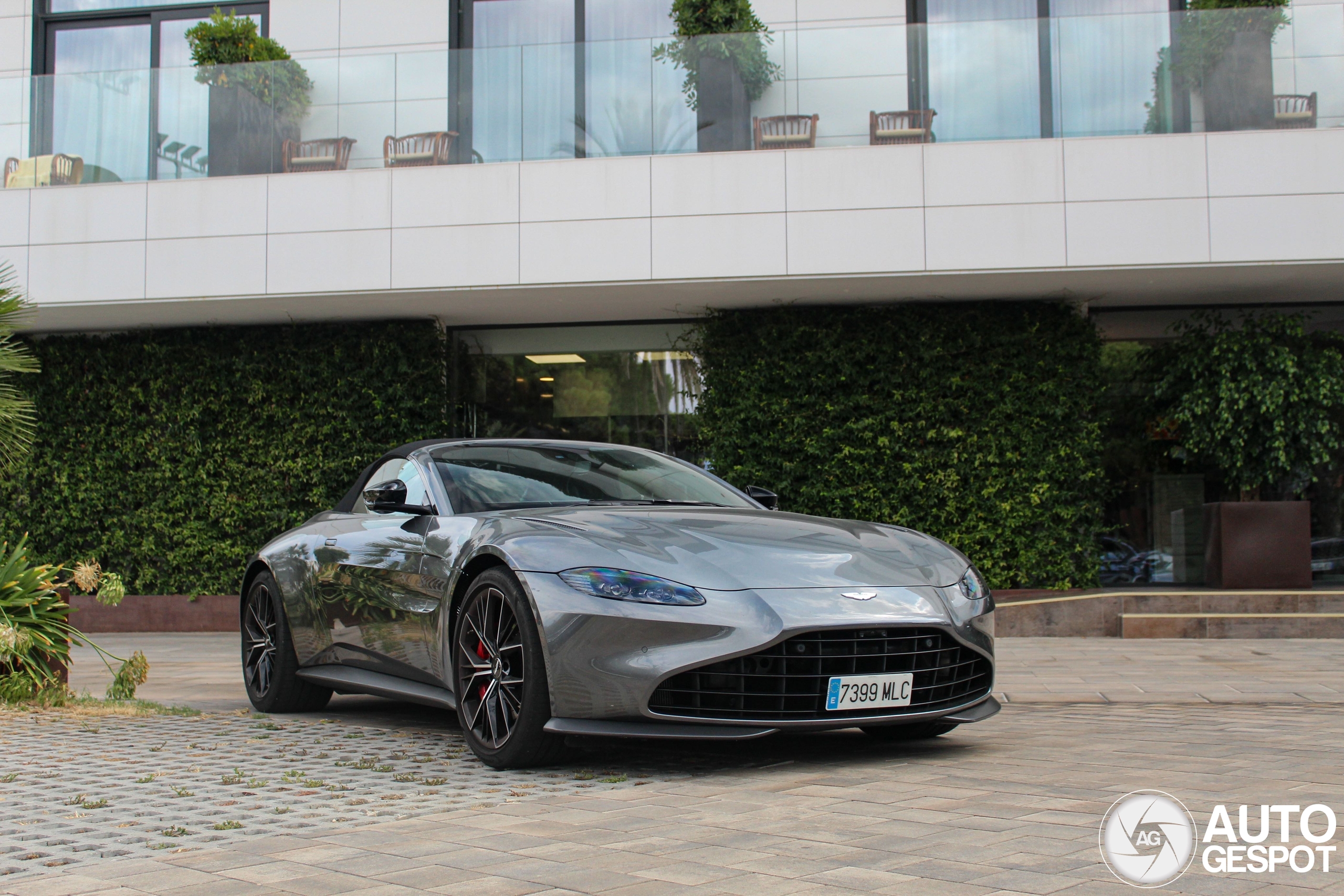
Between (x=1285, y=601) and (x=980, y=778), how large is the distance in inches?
378

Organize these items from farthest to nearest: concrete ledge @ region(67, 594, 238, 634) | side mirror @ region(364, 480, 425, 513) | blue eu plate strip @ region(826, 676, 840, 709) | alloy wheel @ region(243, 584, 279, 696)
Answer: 1. concrete ledge @ region(67, 594, 238, 634)
2. alloy wheel @ region(243, 584, 279, 696)
3. side mirror @ region(364, 480, 425, 513)
4. blue eu plate strip @ region(826, 676, 840, 709)

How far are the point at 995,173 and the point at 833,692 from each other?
8808 mm

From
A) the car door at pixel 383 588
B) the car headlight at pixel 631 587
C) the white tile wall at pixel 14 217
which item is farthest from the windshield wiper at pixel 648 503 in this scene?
the white tile wall at pixel 14 217

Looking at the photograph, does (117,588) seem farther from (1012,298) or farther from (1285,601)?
(1285,601)

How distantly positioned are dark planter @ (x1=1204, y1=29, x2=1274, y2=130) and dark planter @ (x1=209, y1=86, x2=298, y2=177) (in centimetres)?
936

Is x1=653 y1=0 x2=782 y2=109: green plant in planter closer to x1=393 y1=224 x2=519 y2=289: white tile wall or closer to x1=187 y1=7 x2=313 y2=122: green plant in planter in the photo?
x1=393 y1=224 x2=519 y2=289: white tile wall

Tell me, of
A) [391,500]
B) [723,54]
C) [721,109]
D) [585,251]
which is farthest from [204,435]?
[391,500]

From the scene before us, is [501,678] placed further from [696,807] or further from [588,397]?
[588,397]

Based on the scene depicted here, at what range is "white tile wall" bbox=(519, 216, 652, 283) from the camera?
1221 cm

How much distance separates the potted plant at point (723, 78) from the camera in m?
12.4

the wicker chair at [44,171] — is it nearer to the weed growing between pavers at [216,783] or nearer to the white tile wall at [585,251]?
the white tile wall at [585,251]

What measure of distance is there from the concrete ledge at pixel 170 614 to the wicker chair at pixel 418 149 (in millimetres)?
5358

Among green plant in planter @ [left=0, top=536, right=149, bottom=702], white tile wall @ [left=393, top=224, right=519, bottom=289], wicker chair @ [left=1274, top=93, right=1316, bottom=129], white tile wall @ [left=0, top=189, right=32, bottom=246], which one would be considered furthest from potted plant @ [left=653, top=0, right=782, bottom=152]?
green plant in planter @ [left=0, top=536, right=149, bottom=702]

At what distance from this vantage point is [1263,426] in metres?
12.6
